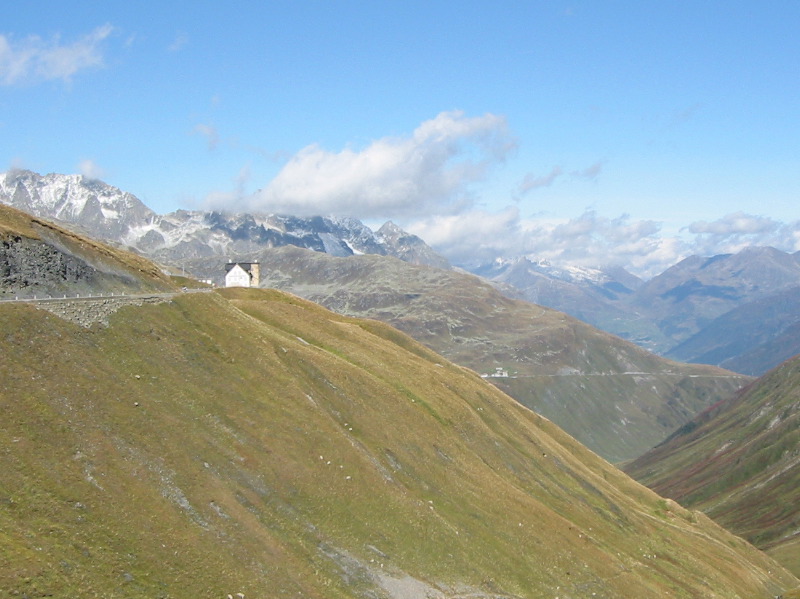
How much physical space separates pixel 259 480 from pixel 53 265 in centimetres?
2839

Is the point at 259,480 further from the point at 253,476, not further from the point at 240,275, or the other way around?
the point at 240,275

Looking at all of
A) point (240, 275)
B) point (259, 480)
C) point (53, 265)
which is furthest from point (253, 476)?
point (240, 275)

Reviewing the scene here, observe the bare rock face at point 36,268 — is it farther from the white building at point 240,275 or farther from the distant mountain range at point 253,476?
the white building at point 240,275

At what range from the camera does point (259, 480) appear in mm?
49594

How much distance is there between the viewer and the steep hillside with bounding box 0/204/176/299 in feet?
183

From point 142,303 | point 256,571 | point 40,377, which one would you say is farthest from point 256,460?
point 142,303

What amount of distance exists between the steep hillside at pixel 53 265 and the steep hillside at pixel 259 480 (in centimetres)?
613

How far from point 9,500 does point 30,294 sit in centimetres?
2525

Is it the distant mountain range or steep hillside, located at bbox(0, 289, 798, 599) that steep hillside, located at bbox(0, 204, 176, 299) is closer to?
the distant mountain range

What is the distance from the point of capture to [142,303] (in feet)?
201

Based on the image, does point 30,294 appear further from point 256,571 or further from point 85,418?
point 256,571

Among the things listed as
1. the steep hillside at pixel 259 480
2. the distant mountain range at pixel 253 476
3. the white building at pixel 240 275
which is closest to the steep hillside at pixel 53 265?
the distant mountain range at pixel 253 476

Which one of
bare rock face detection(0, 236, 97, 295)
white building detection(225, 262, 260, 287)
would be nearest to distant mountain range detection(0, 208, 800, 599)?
bare rock face detection(0, 236, 97, 295)

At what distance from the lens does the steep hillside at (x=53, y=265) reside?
5575cm
